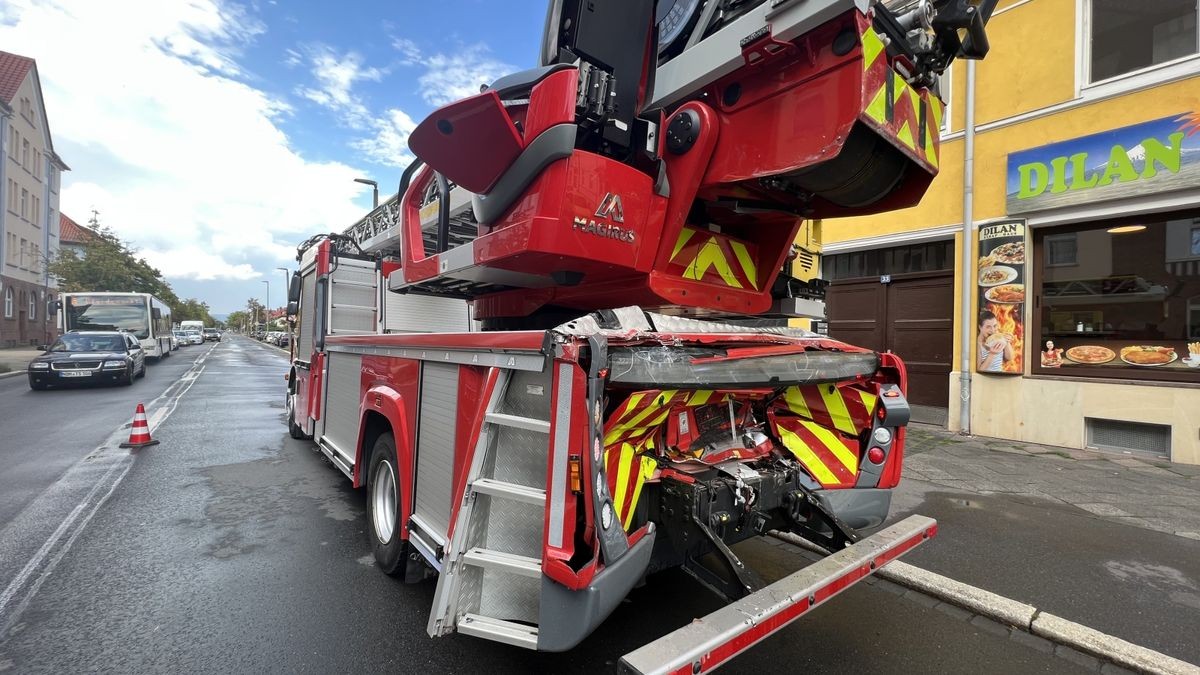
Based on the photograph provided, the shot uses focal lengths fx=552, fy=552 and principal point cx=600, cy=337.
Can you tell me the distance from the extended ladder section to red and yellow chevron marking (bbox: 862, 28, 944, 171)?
1812 millimetres

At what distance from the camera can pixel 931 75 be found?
2721 mm

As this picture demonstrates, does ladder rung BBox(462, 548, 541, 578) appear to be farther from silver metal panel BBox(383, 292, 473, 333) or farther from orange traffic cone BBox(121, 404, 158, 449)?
orange traffic cone BBox(121, 404, 158, 449)

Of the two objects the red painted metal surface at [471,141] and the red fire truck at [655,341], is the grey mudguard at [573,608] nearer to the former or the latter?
the red fire truck at [655,341]

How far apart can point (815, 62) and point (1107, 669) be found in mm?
3270

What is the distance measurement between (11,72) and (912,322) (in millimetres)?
49426

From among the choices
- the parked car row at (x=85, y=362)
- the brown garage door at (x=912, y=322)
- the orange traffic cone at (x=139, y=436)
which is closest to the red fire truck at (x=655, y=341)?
the orange traffic cone at (x=139, y=436)

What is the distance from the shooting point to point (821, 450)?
Result: 10.9 ft

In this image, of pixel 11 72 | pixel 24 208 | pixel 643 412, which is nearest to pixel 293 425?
pixel 643 412

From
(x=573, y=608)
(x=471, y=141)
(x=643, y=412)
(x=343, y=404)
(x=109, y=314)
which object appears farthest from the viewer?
(x=109, y=314)

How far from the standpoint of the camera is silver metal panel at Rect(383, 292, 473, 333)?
5.89 m

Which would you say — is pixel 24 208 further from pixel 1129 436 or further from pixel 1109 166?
pixel 1129 436

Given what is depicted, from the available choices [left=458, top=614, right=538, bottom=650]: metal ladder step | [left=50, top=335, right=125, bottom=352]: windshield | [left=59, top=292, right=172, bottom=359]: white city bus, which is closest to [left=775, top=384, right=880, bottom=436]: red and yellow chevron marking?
[left=458, top=614, right=538, bottom=650]: metal ladder step

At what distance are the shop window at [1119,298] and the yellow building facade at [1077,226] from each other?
0.6 inches

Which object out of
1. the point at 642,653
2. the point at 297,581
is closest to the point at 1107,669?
the point at 642,653
